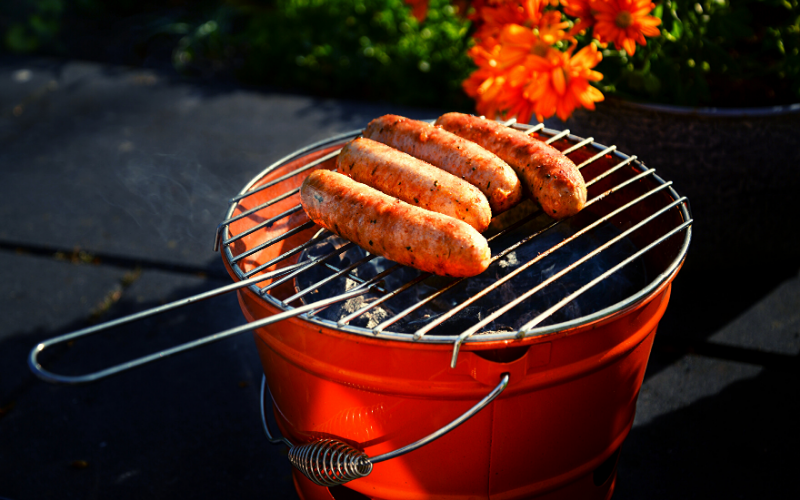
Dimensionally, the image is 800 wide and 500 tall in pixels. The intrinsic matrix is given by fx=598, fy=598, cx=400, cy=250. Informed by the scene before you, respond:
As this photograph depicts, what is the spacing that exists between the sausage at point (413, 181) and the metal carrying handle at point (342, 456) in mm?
511

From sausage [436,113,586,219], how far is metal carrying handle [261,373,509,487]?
604 mm

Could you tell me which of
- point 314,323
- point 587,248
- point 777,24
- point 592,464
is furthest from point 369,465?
point 777,24

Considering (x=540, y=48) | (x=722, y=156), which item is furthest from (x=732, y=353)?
(x=540, y=48)

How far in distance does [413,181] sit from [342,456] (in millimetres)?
804

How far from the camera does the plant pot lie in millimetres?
2660

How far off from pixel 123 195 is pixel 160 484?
2.56 meters

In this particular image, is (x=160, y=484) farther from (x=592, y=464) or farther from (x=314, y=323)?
(x=592, y=464)

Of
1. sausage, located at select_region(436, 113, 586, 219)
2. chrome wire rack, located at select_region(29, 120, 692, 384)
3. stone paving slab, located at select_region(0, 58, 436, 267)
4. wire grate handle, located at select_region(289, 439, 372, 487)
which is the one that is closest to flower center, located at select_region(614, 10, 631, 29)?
chrome wire rack, located at select_region(29, 120, 692, 384)

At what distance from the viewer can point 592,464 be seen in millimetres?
1838

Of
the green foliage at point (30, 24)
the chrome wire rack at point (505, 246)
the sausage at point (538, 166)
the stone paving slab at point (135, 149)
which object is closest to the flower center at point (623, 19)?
the chrome wire rack at point (505, 246)

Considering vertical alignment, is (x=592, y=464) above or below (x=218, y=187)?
above

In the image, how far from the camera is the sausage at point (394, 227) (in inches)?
60.8

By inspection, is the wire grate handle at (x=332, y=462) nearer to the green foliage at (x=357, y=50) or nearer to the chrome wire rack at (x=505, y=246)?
the chrome wire rack at (x=505, y=246)

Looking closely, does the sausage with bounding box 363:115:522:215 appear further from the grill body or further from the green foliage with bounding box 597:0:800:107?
the green foliage with bounding box 597:0:800:107
